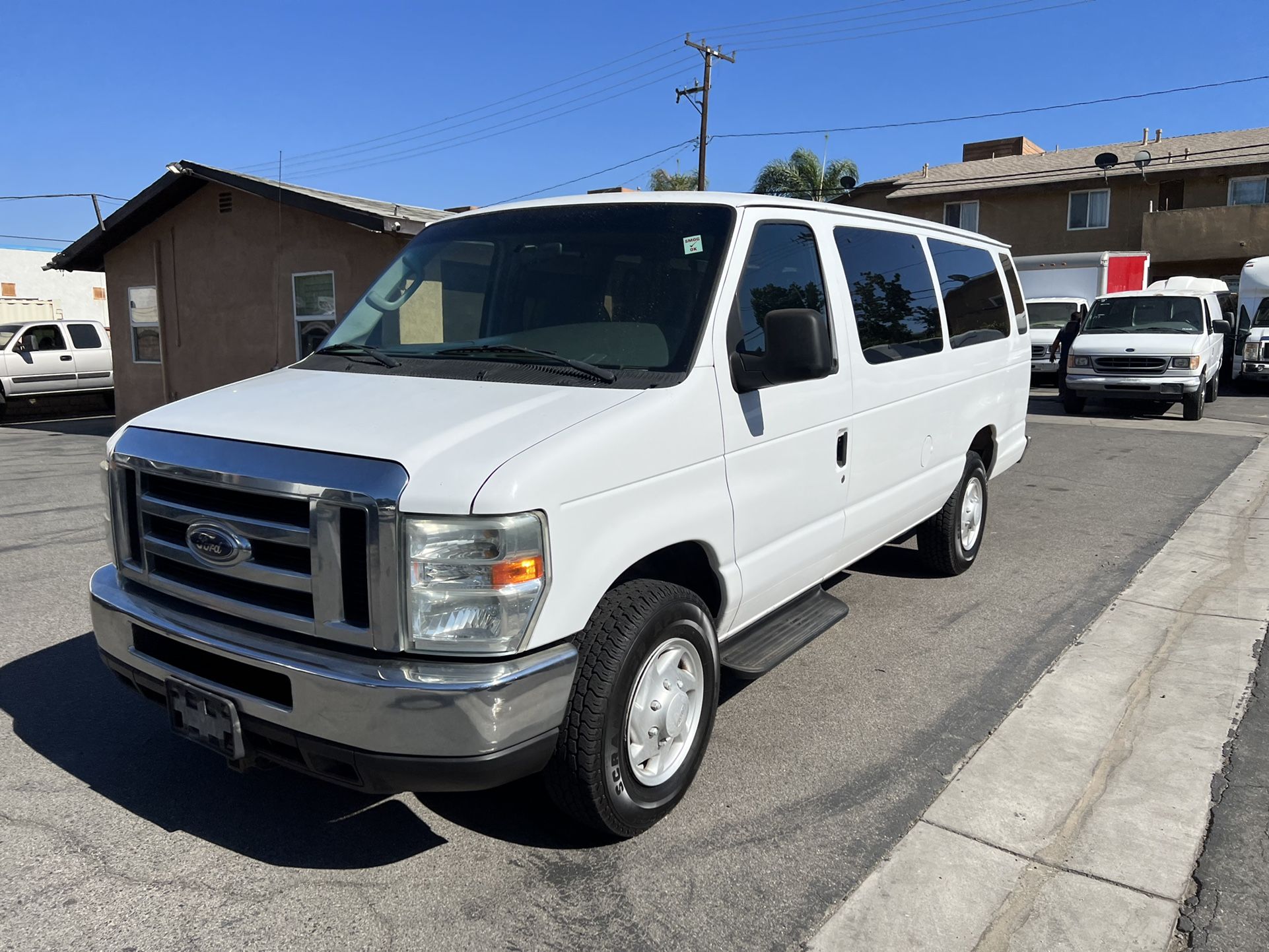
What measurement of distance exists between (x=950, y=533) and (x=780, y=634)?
250 cm

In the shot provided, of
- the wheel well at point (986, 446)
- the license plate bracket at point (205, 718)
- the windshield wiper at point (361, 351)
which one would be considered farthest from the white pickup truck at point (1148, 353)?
the license plate bracket at point (205, 718)

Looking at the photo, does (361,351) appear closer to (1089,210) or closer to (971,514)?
(971,514)

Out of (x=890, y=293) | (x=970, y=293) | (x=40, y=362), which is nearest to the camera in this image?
A: (x=890, y=293)

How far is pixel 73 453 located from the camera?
1352 centimetres

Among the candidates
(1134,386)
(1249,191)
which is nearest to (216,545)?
(1134,386)

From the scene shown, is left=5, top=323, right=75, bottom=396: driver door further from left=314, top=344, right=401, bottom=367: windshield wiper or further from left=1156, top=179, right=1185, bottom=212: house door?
left=1156, top=179, right=1185, bottom=212: house door

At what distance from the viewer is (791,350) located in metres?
3.52

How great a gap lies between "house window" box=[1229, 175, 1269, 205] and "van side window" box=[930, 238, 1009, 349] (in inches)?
1283

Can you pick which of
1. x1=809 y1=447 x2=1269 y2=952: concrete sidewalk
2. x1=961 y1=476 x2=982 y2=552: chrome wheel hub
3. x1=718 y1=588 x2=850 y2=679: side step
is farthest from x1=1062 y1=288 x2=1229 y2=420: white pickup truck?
x1=718 y1=588 x2=850 y2=679: side step

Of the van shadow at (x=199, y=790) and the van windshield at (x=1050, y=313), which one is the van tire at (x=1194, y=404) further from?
the van shadow at (x=199, y=790)

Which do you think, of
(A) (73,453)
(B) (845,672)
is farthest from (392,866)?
(A) (73,453)

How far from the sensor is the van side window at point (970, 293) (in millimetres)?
5715

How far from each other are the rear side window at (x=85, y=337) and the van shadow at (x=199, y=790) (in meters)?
17.7

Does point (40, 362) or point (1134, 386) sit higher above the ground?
point (40, 362)
